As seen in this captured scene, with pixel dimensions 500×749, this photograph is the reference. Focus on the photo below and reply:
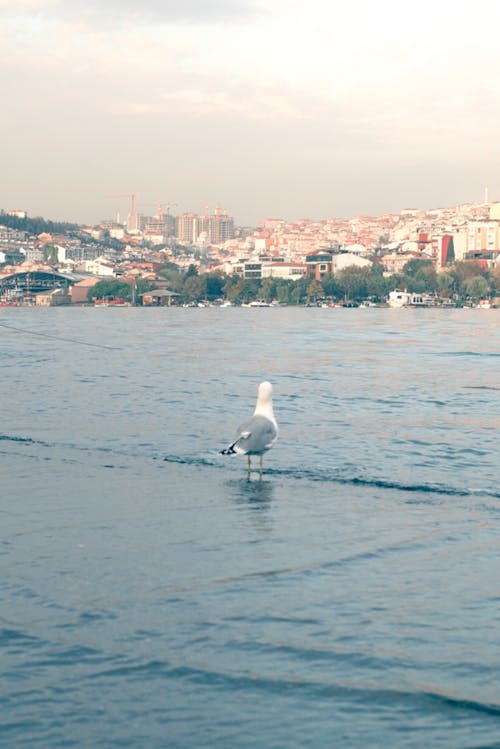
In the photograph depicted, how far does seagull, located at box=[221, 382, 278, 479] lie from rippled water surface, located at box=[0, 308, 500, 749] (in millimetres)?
173

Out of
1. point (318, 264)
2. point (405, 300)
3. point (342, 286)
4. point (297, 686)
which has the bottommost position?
point (297, 686)

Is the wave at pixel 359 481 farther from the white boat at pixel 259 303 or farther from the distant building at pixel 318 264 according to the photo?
the distant building at pixel 318 264

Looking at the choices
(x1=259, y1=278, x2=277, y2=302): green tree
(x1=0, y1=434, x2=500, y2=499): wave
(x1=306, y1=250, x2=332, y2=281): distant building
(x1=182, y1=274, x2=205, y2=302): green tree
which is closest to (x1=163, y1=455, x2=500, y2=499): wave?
(x1=0, y1=434, x2=500, y2=499): wave

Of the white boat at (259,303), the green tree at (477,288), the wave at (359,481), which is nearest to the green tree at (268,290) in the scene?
the white boat at (259,303)

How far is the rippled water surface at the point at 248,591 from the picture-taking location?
255 centimetres

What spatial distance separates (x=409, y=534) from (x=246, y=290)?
96.1 meters

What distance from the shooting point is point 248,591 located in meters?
3.44

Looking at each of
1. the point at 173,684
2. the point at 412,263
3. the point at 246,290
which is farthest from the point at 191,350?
the point at 412,263

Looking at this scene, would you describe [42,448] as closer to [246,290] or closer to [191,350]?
[191,350]

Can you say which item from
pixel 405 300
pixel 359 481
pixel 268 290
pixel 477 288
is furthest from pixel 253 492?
pixel 268 290

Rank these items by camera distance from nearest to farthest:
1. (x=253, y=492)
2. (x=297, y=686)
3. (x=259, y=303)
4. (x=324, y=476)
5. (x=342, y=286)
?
(x=297, y=686)
(x=253, y=492)
(x=324, y=476)
(x=259, y=303)
(x=342, y=286)

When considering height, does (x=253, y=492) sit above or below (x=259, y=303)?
below

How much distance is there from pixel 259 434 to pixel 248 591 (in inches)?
89.4

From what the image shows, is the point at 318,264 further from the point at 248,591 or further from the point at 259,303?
the point at 248,591
